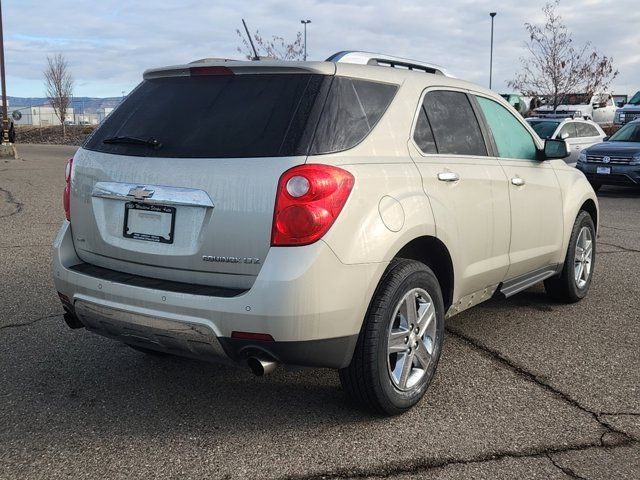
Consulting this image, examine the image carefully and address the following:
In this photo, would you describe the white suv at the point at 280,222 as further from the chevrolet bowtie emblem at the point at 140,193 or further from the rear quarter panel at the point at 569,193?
the rear quarter panel at the point at 569,193

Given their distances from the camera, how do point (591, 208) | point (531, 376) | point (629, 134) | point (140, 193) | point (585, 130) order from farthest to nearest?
point (585, 130) < point (629, 134) < point (591, 208) < point (531, 376) < point (140, 193)

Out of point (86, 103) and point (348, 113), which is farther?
point (86, 103)

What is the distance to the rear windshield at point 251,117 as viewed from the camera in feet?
10.4

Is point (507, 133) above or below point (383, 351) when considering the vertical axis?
above

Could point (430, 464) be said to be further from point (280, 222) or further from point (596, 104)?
point (596, 104)

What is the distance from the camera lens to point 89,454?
3127 millimetres

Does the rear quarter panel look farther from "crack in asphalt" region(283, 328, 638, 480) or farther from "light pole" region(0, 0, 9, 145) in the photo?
"light pole" region(0, 0, 9, 145)

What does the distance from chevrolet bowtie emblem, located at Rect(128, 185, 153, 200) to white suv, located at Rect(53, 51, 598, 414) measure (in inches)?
0.7

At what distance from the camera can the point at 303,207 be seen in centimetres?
299

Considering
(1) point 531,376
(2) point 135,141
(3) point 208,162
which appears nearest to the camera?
(3) point 208,162

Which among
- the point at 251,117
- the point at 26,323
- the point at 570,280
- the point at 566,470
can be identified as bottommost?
the point at 566,470

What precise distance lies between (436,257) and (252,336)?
132cm

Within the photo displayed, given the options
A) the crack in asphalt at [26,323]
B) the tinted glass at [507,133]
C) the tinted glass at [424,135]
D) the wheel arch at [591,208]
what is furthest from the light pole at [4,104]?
the tinted glass at [424,135]

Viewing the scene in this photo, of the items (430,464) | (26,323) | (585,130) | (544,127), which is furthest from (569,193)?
(585,130)
